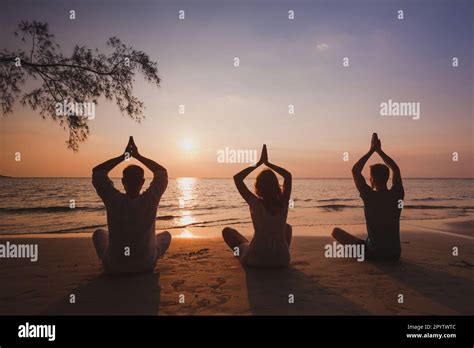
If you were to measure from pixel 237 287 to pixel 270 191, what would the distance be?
1.44 metres

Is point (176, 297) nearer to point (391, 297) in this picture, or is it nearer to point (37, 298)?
point (37, 298)

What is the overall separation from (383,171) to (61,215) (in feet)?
58.9

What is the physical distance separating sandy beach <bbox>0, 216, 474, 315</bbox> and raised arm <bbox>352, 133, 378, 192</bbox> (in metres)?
1.34

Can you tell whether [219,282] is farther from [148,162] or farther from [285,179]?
[148,162]

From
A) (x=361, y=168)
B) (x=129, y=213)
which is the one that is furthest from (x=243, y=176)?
(x=361, y=168)

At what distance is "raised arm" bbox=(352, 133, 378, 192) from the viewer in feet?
19.5

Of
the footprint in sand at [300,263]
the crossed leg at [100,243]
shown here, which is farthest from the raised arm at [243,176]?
the crossed leg at [100,243]

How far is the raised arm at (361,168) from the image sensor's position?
5.96m

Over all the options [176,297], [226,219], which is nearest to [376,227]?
[176,297]

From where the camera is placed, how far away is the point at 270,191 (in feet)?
17.5

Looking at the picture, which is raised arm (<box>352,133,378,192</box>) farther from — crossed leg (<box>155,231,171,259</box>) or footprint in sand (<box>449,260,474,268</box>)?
crossed leg (<box>155,231,171,259</box>)

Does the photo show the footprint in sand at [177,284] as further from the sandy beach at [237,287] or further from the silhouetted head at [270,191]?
the silhouetted head at [270,191]

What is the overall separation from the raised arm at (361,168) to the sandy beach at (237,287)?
134cm

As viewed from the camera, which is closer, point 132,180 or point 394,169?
point 132,180
